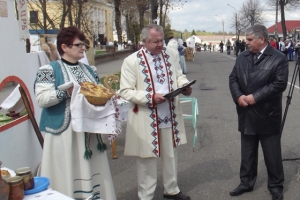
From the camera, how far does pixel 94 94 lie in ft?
9.52

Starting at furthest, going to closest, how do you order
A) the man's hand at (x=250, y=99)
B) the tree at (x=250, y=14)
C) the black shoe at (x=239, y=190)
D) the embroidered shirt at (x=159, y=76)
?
the tree at (x=250, y=14)
the black shoe at (x=239, y=190)
the man's hand at (x=250, y=99)
the embroidered shirt at (x=159, y=76)

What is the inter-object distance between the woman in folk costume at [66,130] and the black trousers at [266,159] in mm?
1721

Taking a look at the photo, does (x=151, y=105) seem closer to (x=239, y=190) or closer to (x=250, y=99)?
(x=250, y=99)

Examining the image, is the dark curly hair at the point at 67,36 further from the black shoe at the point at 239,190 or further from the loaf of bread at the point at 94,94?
the black shoe at the point at 239,190

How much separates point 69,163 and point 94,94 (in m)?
0.62

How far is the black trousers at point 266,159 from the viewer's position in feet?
13.1

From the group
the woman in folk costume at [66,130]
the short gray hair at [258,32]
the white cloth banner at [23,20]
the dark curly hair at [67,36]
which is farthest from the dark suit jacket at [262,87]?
the white cloth banner at [23,20]

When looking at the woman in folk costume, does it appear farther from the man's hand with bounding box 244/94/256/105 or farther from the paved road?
the man's hand with bounding box 244/94/256/105

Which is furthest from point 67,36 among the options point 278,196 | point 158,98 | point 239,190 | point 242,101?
point 278,196

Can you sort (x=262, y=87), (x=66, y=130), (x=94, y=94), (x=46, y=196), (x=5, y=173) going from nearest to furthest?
1. (x=46, y=196)
2. (x=5, y=173)
3. (x=94, y=94)
4. (x=66, y=130)
5. (x=262, y=87)

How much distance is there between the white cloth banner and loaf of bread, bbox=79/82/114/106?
1.49 metres

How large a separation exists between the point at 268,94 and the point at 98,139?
171cm

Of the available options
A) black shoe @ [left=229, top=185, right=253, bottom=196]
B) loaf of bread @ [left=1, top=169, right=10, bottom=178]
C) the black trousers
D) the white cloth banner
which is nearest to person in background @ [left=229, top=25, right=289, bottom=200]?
the black trousers

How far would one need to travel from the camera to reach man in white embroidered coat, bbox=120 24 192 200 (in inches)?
142
